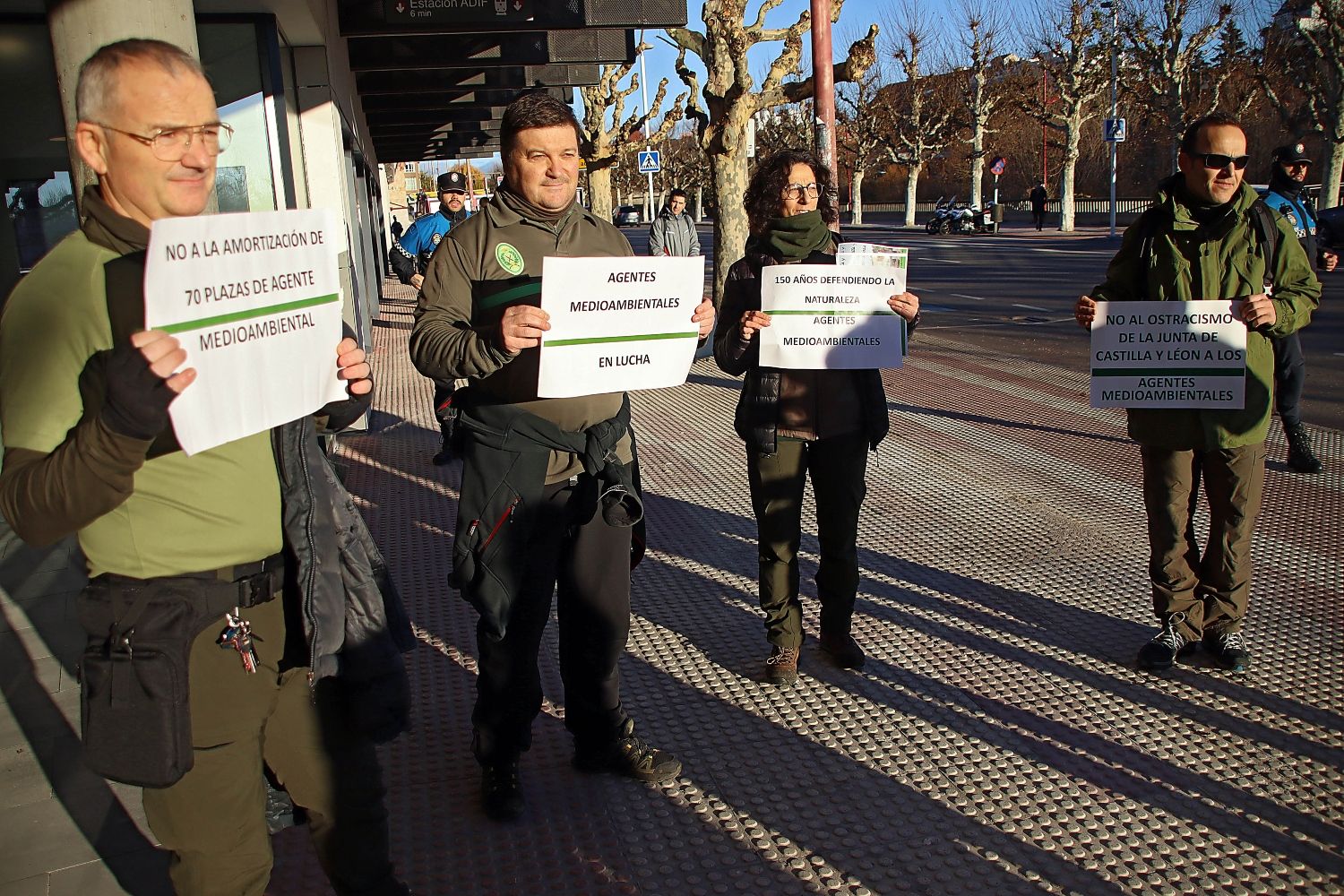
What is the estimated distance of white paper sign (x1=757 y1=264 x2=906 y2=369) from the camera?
3.95 m

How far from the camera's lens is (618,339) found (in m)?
3.14

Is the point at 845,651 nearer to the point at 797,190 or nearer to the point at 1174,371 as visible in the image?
the point at 1174,371

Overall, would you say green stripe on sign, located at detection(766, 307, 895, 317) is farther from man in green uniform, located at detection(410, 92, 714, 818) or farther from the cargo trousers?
the cargo trousers

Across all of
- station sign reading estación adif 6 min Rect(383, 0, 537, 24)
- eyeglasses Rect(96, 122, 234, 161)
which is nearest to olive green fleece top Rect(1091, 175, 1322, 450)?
eyeglasses Rect(96, 122, 234, 161)

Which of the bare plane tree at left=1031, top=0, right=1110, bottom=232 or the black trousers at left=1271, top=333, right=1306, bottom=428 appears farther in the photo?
the bare plane tree at left=1031, top=0, right=1110, bottom=232

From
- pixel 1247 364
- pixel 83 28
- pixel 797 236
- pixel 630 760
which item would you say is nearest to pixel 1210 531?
pixel 1247 364

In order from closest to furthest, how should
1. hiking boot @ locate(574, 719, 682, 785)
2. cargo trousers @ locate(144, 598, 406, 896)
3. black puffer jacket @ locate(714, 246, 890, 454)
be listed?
cargo trousers @ locate(144, 598, 406, 896) → hiking boot @ locate(574, 719, 682, 785) → black puffer jacket @ locate(714, 246, 890, 454)

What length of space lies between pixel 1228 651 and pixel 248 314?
363cm

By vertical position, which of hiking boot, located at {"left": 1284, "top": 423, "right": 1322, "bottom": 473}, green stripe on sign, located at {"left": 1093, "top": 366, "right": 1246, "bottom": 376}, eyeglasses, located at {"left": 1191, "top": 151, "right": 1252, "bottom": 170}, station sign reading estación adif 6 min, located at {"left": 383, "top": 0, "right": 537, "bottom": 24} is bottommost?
hiking boot, located at {"left": 1284, "top": 423, "right": 1322, "bottom": 473}

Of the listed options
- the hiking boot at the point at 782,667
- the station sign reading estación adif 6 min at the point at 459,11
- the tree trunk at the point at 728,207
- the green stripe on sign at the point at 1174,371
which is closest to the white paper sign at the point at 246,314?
the hiking boot at the point at 782,667

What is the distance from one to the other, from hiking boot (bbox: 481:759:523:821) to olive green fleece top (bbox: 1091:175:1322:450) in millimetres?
2633

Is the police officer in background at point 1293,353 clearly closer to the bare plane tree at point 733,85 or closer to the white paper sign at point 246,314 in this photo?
the bare plane tree at point 733,85

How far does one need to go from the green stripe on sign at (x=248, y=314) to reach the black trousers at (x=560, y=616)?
995mm

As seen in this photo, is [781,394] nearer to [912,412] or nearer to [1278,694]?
[1278,694]
